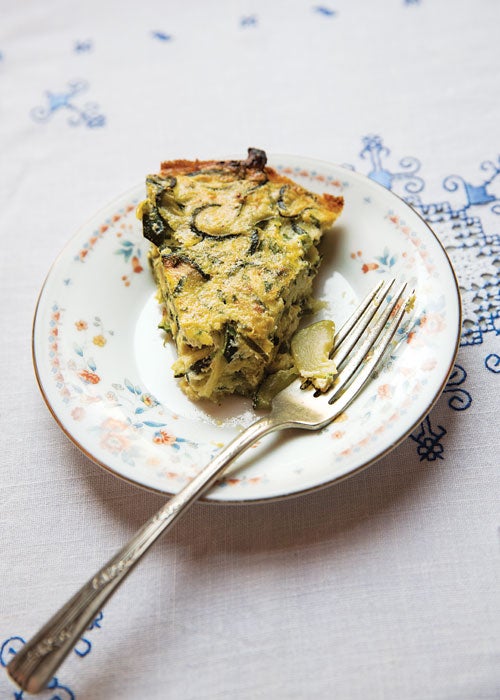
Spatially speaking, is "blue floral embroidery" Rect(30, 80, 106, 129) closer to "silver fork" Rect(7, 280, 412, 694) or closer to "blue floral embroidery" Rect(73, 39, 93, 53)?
"blue floral embroidery" Rect(73, 39, 93, 53)

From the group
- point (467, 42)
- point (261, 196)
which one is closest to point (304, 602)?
point (261, 196)

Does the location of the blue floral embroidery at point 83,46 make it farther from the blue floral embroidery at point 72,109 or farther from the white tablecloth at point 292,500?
the blue floral embroidery at point 72,109

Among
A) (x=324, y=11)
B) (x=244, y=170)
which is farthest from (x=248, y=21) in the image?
(x=244, y=170)

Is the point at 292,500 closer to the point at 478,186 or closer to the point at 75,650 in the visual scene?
the point at 75,650

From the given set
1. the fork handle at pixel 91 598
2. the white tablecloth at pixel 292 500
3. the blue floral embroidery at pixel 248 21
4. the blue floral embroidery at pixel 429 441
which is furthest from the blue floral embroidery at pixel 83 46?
the blue floral embroidery at pixel 429 441

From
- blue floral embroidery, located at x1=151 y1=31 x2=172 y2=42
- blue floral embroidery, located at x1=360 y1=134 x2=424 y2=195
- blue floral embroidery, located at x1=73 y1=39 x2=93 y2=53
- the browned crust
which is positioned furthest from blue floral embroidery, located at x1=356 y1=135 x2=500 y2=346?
blue floral embroidery, located at x1=73 y1=39 x2=93 y2=53
